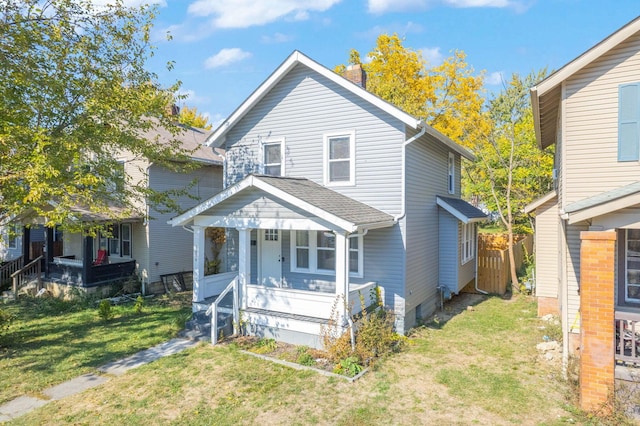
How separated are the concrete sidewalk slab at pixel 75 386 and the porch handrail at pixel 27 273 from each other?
10831 millimetres

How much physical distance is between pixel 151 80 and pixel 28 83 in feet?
11.9

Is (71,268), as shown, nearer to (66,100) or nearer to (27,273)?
(27,273)

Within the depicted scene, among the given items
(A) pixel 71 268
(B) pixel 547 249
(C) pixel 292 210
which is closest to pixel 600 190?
(B) pixel 547 249

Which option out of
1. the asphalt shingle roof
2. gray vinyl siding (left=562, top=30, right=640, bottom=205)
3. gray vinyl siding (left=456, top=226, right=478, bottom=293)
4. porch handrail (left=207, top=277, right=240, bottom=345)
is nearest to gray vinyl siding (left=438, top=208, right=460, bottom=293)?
gray vinyl siding (left=456, top=226, right=478, bottom=293)

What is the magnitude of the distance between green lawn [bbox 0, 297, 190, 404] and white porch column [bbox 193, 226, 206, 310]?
1.20m

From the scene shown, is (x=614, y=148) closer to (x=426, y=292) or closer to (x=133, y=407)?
(x=426, y=292)

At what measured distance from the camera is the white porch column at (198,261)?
35.6ft

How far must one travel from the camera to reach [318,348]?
9281 mm

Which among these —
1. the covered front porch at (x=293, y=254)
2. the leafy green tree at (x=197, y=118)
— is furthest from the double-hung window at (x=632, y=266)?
the leafy green tree at (x=197, y=118)

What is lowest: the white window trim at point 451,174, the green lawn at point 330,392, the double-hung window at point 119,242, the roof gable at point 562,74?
the green lawn at point 330,392

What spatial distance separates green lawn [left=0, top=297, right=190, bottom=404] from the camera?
8.06 m

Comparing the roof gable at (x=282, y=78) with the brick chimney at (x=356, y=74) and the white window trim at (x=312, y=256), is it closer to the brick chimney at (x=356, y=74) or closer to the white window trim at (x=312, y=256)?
the brick chimney at (x=356, y=74)

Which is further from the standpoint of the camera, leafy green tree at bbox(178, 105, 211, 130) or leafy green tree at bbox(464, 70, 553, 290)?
leafy green tree at bbox(178, 105, 211, 130)

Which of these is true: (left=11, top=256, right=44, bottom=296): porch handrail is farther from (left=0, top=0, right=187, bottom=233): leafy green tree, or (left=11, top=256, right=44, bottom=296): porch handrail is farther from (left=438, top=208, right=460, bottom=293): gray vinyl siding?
(left=438, top=208, right=460, bottom=293): gray vinyl siding
